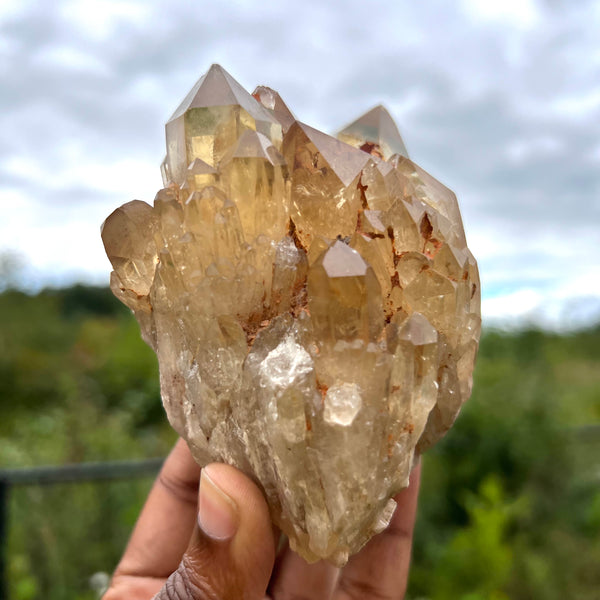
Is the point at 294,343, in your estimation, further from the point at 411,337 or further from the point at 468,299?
the point at 468,299

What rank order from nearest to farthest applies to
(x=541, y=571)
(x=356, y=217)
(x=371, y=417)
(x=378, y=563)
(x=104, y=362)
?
1. (x=371, y=417)
2. (x=356, y=217)
3. (x=378, y=563)
4. (x=541, y=571)
5. (x=104, y=362)

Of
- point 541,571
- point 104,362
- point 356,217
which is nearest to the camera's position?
point 356,217

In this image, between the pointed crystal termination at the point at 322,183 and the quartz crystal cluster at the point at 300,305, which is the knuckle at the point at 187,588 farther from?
the pointed crystal termination at the point at 322,183

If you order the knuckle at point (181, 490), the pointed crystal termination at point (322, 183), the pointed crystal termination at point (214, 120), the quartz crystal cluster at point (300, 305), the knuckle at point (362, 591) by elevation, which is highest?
the pointed crystal termination at point (214, 120)

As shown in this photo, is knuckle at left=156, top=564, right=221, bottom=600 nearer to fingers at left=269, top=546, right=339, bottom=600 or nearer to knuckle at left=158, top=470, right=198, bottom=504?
fingers at left=269, top=546, right=339, bottom=600

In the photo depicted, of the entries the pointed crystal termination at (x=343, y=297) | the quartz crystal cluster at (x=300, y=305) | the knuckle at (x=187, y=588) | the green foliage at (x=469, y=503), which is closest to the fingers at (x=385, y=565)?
the quartz crystal cluster at (x=300, y=305)

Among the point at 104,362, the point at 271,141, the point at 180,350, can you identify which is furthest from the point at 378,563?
the point at 104,362
